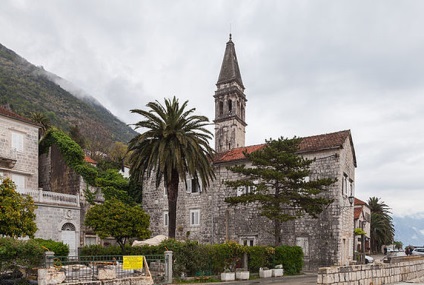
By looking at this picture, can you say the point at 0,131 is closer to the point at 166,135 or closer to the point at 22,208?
the point at 22,208

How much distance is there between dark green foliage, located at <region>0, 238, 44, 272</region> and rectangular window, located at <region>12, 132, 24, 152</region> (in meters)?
19.7

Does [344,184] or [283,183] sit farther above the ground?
[283,183]

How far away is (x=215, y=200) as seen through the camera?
37469 mm

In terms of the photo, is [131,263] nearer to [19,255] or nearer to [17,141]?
[19,255]

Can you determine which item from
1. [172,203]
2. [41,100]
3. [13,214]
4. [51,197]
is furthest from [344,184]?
[41,100]

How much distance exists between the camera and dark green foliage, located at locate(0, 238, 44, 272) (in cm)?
1802

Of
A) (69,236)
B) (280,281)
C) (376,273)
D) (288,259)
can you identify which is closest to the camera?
(376,273)

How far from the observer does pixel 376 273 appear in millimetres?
20094

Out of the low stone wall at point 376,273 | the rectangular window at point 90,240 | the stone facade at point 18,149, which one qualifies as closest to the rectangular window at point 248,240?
the low stone wall at point 376,273

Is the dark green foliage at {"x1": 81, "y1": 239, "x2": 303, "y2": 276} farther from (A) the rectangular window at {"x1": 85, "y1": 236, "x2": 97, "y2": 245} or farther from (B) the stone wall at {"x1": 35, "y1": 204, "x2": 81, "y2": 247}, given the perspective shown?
(A) the rectangular window at {"x1": 85, "y1": 236, "x2": 97, "y2": 245}

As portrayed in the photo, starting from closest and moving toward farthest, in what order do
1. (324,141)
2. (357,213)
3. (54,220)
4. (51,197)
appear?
(324,141) < (54,220) < (51,197) < (357,213)

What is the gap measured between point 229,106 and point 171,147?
3556 centimetres

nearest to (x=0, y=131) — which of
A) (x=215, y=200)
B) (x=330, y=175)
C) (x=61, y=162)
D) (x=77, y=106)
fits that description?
(x=61, y=162)

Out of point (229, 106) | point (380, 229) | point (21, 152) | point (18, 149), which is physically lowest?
point (380, 229)
